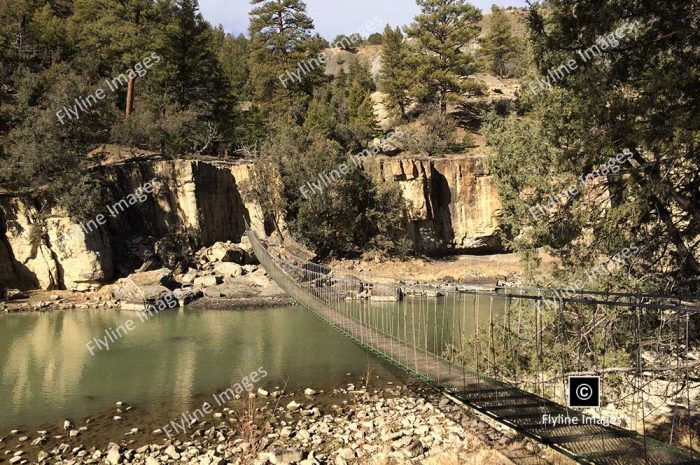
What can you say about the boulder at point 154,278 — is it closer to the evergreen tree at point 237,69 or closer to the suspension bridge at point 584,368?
the suspension bridge at point 584,368

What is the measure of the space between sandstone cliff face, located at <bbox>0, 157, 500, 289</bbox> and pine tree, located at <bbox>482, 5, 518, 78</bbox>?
19.3 meters

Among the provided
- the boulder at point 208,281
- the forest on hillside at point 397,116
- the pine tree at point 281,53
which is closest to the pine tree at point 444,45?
the forest on hillside at point 397,116

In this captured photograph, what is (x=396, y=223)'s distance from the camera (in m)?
19.6

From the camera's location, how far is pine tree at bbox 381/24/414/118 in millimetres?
26734

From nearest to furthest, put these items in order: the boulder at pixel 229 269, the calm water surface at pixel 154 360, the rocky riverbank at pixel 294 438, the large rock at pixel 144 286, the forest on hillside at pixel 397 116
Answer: the forest on hillside at pixel 397 116 < the rocky riverbank at pixel 294 438 < the calm water surface at pixel 154 360 < the large rock at pixel 144 286 < the boulder at pixel 229 269

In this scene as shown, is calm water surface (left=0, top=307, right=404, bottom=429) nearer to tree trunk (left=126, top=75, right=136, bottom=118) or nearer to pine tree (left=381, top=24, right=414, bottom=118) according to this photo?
tree trunk (left=126, top=75, right=136, bottom=118)

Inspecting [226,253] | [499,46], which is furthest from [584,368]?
[499,46]

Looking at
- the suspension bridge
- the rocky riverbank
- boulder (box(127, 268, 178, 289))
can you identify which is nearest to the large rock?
boulder (box(127, 268, 178, 289))

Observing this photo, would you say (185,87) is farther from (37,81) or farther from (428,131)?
(428,131)

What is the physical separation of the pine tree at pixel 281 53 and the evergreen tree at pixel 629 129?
Result: 848 inches

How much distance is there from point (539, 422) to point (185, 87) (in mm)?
22517

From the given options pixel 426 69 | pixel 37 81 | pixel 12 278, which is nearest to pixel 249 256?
pixel 12 278

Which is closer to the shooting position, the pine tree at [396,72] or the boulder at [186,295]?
the boulder at [186,295]

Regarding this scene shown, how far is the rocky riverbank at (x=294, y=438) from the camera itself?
493 cm
